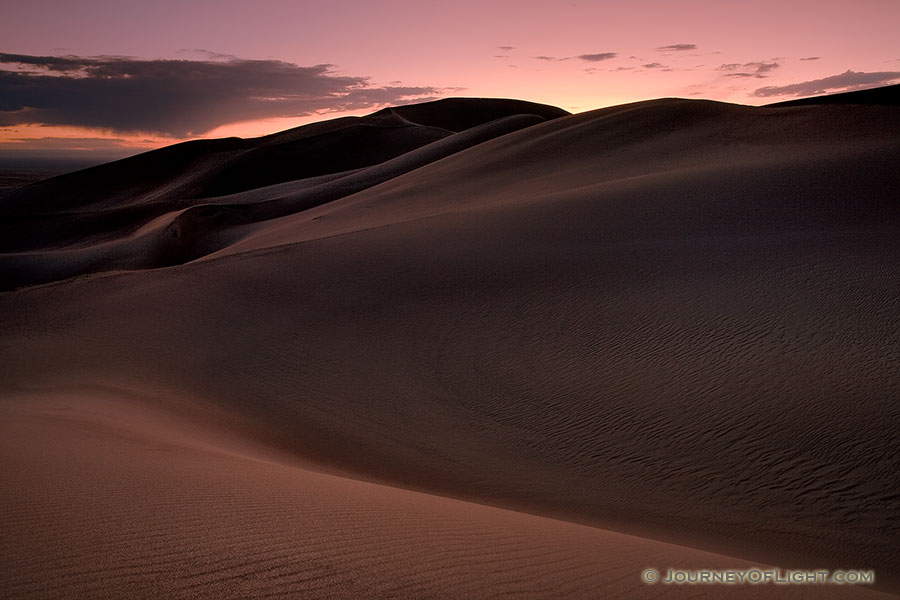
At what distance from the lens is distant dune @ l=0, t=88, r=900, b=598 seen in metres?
3.52

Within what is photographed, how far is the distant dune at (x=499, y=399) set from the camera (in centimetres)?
352

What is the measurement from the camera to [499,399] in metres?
8.48

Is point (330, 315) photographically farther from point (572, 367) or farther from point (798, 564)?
point (798, 564)

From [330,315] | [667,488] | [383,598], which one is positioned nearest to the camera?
[383,598]

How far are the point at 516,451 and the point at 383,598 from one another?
14.7 ft

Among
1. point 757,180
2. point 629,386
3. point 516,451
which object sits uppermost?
point 757,180

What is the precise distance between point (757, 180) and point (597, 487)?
11138 mm

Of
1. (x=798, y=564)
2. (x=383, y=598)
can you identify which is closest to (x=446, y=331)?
(x=798, y=564)

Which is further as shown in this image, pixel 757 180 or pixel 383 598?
pixel 757 180

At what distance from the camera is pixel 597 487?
21.2ft

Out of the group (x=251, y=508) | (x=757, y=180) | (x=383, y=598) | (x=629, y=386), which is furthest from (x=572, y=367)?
(x=757, y=180)

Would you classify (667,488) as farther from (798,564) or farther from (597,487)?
(798,564)

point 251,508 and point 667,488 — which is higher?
point 251,508

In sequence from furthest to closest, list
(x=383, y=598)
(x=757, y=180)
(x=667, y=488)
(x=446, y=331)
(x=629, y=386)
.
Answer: (x=757, y=180) < (x=446, y=331) < (x=629, y=386) < (x=667, y=488) < (x=383, y=598)
